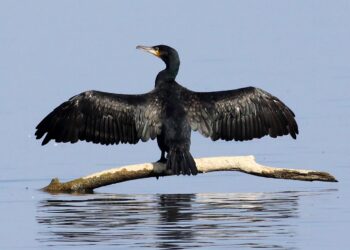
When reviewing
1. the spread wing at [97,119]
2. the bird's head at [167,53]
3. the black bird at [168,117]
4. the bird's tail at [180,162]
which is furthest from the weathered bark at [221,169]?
the bird's head at [167,53]

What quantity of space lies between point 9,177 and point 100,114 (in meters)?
2.61

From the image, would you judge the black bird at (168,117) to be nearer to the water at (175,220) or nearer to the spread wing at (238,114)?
the spread wing at (238,114)

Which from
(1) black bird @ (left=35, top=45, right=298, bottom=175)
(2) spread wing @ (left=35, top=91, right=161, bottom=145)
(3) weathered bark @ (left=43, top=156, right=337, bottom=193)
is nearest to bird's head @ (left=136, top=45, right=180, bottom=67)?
(1) black bird @ (left=35, top=45, right=298, bottom=175)

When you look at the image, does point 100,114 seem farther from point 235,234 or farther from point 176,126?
point 235,234

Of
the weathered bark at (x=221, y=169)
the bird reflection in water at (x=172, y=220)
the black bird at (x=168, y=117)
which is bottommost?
the bird reflection in water at (x=172, y=220)

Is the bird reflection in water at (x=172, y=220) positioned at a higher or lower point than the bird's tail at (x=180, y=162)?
lower

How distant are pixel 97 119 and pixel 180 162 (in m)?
1.94

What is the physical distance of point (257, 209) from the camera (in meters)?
20.0

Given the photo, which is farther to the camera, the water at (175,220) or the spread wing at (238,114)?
the spread wing at (238,114)

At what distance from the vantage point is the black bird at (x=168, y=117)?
22188 millimetres

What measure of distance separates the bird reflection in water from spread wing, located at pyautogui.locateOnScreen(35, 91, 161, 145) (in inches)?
45.9

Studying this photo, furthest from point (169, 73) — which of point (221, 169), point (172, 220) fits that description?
point (172, 220)

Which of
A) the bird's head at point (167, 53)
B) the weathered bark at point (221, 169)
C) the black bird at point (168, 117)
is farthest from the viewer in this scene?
the bird's head at point (167, 53)

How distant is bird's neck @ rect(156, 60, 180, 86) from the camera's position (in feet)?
75.6
